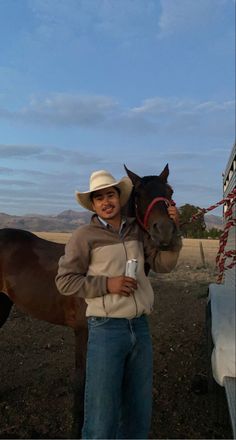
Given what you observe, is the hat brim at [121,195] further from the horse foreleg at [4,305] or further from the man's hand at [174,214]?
the horse foreleg at [4,305]

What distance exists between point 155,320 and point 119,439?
4012 mm

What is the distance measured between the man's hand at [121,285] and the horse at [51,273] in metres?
0.43

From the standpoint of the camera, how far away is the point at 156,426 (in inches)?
151

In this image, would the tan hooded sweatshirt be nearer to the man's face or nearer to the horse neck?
the man's face

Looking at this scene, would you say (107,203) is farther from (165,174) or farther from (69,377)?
(69,377)

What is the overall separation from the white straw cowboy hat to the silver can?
1.45ft

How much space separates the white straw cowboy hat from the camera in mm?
2541

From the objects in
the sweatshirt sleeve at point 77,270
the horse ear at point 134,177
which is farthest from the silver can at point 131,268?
the horse ear at point 134,177

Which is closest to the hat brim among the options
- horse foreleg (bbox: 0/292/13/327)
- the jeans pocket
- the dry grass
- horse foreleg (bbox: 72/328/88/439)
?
the jeans pocket

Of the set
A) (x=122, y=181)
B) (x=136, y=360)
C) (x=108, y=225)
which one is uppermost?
(x=122, y=181)

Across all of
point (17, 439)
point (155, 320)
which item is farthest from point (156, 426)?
point (155, 320)

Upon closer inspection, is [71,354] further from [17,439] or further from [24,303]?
[17,439]

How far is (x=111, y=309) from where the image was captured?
240 cm

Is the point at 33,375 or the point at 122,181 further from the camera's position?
the point at 33,375
